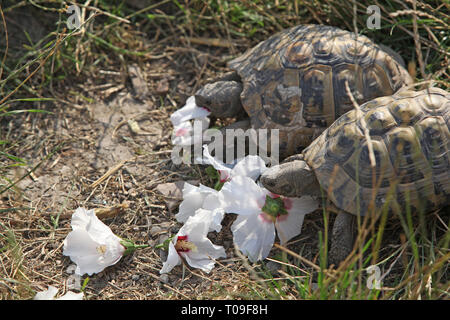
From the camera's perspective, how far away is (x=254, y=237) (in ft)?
9.66

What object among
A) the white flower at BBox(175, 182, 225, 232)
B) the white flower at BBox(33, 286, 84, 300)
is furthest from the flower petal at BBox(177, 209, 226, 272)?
the white flower at BBox(33, 286, 84, 300)

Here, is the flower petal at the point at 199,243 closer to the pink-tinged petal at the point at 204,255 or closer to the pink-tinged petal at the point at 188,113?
the pink-tinged petal at the point at 204,255

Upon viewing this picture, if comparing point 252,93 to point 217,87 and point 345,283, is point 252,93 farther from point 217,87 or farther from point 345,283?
point 345,283

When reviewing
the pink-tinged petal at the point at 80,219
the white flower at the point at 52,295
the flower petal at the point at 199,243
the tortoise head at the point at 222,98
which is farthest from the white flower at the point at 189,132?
the white flower at the point at 52,295

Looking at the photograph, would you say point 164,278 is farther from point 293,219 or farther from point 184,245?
point 293,219

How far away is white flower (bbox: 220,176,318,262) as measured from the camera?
116 inches

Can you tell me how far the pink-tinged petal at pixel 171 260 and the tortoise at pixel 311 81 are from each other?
996 mm

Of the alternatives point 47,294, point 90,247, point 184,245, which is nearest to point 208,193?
A: point 184,245

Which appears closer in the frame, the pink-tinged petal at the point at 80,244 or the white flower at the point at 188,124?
the pink-tinged petal at the point at 80,244

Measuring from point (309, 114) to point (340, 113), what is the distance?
0.19 meters

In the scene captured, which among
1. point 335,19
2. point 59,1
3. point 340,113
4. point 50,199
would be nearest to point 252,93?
point 340,113

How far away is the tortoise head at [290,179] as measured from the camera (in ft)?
9.55

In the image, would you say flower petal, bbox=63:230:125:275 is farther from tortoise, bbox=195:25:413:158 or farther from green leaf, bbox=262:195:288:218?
tortoise, bbox=195:25:413:158

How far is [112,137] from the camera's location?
3883mm
